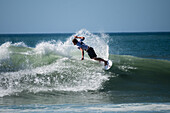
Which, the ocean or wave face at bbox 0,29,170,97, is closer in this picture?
the ocean

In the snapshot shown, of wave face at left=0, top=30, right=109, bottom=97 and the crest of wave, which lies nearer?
wave face at left=0, top=30, right=109, bottom=97

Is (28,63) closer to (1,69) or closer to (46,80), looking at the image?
(1,69)

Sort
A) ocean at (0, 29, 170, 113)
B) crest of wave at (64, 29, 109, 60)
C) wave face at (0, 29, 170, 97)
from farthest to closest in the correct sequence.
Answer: crest of wave at (64, 29, 109, 60), wave face at (0, 29, 170, 97), ocean at (0, 29, 170, 113)

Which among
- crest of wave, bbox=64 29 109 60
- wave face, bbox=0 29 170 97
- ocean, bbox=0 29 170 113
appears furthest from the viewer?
crest of wave, bbox=64 29 109 60

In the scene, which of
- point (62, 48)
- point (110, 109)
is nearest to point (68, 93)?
point (110, 109)

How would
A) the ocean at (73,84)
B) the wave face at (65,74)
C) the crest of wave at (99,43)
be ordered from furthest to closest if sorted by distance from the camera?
the crest of wave at (99,43)
the wave face at (65,74)
the ocean at (73,84)

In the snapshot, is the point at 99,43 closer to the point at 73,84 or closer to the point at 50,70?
the point at 50,70

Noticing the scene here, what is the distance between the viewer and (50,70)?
36.9 ft

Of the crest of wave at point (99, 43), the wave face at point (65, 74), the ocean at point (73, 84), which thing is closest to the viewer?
the ocean at point (73, 84)

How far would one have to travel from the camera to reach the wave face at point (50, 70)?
9.36 meters

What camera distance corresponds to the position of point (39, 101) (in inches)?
303

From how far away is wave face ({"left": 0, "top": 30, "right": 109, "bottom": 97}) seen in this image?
30.7 ft

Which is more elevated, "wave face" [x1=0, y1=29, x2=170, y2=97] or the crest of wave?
the crest of wave

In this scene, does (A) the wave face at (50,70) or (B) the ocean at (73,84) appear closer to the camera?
(B) the ocean at (73,84)
